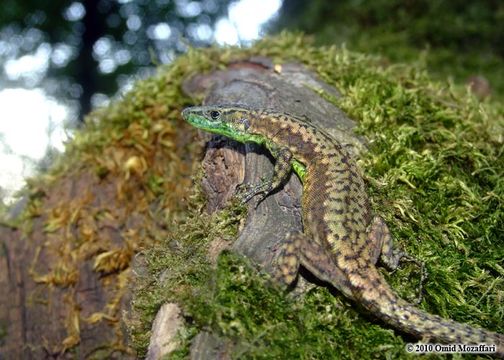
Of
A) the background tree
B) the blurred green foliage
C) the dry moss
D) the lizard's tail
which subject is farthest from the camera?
the background tree

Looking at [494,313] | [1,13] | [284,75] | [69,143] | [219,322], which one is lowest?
[494,313]

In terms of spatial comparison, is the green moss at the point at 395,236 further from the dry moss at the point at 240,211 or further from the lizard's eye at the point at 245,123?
the lizard's eye at the point at 245,123

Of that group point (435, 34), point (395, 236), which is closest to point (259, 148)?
point (395, 236)

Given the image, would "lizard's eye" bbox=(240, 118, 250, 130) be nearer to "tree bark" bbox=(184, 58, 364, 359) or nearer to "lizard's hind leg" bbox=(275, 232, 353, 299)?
"tree bark" bbox=(184, 58, 364, 359)

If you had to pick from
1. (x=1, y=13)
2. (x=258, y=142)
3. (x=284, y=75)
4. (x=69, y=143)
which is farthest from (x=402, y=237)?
(x=1, y=13)

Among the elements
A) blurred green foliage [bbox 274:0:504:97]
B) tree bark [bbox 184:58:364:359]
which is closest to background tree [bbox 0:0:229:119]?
blurred green foliage [bbox 274:0:504:97]

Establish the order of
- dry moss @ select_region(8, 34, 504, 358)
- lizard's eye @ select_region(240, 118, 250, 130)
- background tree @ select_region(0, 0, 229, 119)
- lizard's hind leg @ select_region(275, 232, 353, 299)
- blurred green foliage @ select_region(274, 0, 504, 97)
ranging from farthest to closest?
1. background tree @ select_region(0, 0, 229, 119)
2. blurred green foliage @ select_region(274, 0, 504, 97)
3. lizard's eye @ select_region(240, 118, 250, 130)
4. lizard's hind leg @ select_region(275, 232, 353, 299)
5. dry moss @ select_region(8, 34, 504, 358)

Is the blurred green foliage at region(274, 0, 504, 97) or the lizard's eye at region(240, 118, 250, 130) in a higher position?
the blurred green foliage at region(274, 0, 504, 97)

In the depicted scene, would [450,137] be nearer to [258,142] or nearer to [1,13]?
[258,142]
